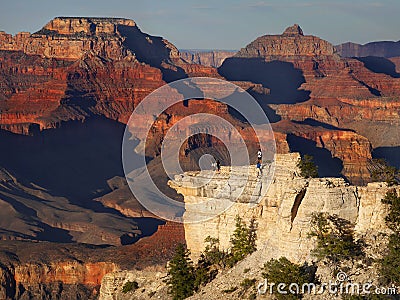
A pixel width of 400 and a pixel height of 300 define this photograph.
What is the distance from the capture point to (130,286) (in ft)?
131

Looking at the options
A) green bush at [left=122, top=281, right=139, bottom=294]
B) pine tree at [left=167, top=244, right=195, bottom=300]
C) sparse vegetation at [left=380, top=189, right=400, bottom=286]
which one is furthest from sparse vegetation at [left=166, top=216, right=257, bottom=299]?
sparse vegetation at [left=380, top=189, right=400, bottom=286]

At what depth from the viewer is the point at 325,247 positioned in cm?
2855

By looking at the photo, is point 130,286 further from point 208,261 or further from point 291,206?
point 291,206

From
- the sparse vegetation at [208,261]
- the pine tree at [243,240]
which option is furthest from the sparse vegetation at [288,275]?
the sparse vegetation at [208,261]

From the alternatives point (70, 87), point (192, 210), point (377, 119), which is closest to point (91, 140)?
point (70, 87)

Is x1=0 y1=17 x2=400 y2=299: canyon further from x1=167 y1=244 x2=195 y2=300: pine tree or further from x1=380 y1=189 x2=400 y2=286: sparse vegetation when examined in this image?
x1=167 y1=244 x2=195 y2=300: pine tree

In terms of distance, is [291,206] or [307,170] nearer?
[291,206]

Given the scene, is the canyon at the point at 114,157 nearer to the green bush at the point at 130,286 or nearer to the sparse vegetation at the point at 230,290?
the green bush at the point at 130,286

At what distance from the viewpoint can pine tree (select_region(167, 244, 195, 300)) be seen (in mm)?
34094

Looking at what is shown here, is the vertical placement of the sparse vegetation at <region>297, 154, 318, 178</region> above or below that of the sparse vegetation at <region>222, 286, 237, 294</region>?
above

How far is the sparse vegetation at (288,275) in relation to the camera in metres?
27.8

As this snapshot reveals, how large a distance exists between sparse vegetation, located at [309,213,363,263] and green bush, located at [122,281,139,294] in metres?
12.9

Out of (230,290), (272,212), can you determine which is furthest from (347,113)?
(230,290)
